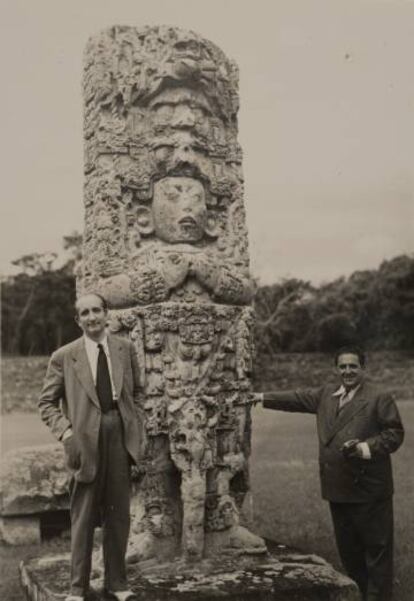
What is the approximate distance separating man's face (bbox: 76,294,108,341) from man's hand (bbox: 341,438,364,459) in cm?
192

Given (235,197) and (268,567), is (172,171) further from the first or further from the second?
(268,567)

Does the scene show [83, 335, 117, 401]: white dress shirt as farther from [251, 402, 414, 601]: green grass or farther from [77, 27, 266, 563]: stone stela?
[251, 402, 414, 601]: green grass

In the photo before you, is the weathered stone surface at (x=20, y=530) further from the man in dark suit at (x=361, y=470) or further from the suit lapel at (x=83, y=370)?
the suit lapel at (x=83, y=370)

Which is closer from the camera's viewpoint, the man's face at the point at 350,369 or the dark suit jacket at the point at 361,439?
the dark suit jacket at the point at 361,439

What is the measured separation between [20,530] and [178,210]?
14.7 ft

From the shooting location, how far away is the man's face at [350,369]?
5965 mm

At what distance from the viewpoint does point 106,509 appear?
5332 mm

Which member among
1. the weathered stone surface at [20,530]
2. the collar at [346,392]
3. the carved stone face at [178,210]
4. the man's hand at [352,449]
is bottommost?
the weathered stone surface at [20,530]

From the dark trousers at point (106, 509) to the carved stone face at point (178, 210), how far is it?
1.95 metres

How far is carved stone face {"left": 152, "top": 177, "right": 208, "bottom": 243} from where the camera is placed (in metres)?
6.67

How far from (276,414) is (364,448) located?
16.0 m

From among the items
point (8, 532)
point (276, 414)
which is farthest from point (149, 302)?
point (276, 414)

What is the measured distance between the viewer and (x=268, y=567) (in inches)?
242

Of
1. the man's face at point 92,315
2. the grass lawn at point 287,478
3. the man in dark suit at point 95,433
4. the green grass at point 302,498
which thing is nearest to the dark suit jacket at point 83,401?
the man in dark suit at point 95,433
